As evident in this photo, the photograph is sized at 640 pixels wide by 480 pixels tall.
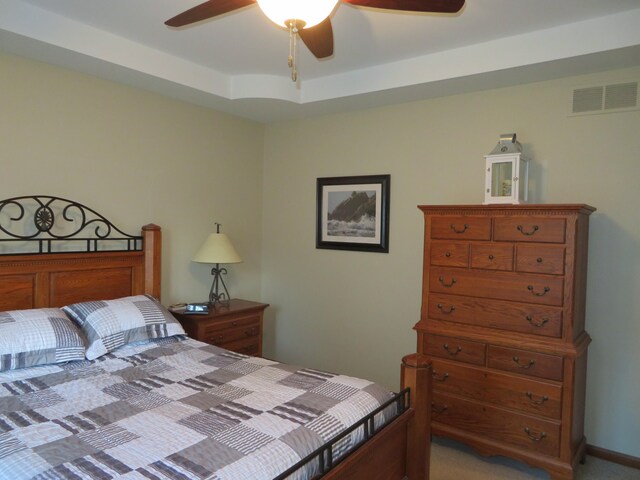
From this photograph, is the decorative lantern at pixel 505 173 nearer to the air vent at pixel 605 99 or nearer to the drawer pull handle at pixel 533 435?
the air vent at pixel 605 99

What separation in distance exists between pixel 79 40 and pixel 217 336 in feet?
7.02

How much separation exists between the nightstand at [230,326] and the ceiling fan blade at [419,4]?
2.34m

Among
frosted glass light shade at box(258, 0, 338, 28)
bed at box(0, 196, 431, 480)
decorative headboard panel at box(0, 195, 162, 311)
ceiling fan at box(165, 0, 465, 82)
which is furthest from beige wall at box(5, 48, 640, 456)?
frosted glass light shade at box(258, 0, 338, 28)

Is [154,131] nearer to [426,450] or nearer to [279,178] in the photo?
[279,178]

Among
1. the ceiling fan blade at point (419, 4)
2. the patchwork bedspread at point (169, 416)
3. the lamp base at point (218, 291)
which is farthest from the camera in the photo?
the lamp base at point (218, 291)

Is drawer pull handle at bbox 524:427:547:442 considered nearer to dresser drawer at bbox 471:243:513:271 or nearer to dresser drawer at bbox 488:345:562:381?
dresser drawer at bbox 488:345:562:381

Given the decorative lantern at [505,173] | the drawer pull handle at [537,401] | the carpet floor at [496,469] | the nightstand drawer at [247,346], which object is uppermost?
the decorative lantern at [505,173]

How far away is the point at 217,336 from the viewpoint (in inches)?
132

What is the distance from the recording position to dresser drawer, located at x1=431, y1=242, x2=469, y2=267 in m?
2.74

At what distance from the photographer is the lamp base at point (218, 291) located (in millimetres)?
3729

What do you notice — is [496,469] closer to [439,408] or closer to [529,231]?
[439,408]

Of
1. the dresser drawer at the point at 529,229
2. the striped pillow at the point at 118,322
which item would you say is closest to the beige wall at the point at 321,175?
the dresser drawer at the point at 529,229

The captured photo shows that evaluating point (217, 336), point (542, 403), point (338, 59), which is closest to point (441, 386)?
point (542, 403)

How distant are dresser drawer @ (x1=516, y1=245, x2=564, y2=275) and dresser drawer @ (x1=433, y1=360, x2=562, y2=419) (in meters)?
0.63
